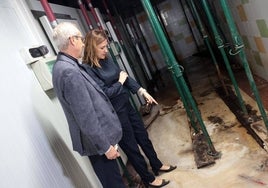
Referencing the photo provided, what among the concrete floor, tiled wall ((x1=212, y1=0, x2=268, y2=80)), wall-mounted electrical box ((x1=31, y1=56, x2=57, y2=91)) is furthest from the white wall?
tiled wall ((x1=212, y1=0, x2=268, y2=80))

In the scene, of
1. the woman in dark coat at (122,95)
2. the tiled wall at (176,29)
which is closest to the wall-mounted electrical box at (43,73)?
the woman in dark coat at (122,95)

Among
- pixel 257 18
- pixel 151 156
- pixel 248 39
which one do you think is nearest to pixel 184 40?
pixel 248 39

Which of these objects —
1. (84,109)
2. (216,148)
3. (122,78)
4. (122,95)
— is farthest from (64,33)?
(216,148)

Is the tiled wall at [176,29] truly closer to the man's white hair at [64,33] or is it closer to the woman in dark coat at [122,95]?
the woman in dark coat at [122,95]

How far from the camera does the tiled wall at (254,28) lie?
310cm

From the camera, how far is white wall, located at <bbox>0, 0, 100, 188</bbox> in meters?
1.47

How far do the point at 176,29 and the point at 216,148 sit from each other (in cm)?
683

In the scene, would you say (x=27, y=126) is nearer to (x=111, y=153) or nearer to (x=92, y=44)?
(x=111, y=153)

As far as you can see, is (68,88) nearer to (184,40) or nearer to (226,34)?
(226,34)

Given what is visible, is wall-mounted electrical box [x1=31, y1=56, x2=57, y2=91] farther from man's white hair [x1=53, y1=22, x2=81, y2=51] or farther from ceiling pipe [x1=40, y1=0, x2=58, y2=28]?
ceiling pipe [x1=40, y1=0, x2=58, y2=28]

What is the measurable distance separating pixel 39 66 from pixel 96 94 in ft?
1.72

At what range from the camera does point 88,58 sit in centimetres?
211

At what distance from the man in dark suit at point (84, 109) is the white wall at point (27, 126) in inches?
8.6

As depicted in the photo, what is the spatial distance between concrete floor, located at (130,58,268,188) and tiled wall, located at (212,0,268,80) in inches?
21.3
